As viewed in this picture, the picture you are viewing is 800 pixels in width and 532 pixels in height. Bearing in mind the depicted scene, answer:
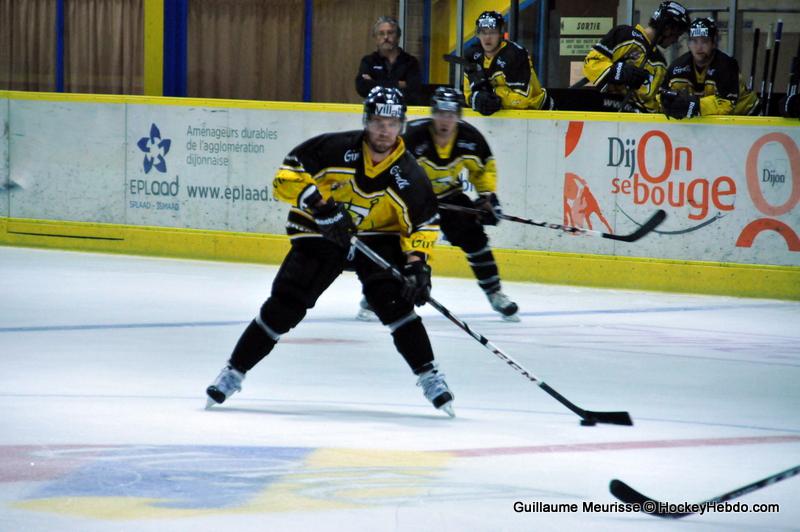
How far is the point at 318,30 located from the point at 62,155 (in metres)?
2.79

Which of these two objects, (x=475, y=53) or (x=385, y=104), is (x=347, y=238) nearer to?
(x=385, y=104)

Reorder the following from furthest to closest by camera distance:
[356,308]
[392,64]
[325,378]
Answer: [392,64]
[356,308]
[325,378]

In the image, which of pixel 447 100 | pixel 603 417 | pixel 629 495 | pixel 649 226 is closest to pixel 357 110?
pixel 447 100

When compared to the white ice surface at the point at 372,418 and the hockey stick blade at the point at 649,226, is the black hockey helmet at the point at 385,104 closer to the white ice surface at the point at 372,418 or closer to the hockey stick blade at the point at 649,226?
the white ice surface at the point at 372,418

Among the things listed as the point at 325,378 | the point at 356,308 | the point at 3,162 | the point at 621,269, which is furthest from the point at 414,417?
the point at 3,162

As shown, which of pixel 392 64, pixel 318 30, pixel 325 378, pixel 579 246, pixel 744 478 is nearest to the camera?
pixel 744 478

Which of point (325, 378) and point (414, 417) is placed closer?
point (414, 417)

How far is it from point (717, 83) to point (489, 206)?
212 cm

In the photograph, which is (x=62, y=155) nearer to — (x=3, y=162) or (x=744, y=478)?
(x=3, y=162)

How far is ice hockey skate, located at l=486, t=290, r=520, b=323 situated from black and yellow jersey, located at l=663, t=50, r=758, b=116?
1971mm

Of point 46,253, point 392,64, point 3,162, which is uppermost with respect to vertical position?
point 392,64

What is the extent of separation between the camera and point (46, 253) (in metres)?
9.26

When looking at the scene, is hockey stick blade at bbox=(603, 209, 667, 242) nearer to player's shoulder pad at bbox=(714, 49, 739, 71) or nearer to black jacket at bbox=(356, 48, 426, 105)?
player's shoulder pad at bbox=(714, 49, 739, 71)

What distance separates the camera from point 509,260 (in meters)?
8.35
